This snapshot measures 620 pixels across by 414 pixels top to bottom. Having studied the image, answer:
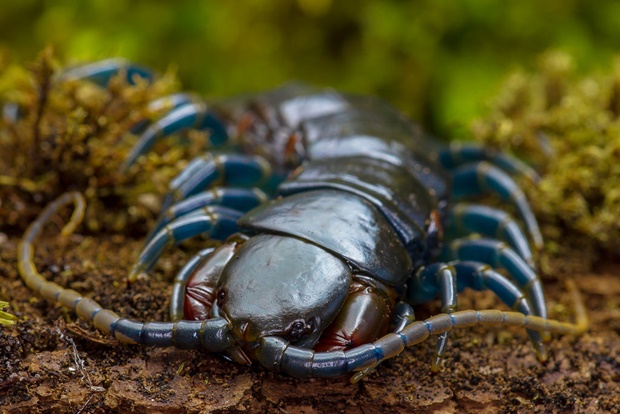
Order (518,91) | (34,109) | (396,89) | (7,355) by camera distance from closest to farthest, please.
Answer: (7,355), (34,109), (518,91), (396,89)

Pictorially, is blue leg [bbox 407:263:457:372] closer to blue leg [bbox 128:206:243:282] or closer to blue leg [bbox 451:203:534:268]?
blue leg [bbox 451:203:534:268]

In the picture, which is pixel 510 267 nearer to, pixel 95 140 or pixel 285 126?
pixel 285 126

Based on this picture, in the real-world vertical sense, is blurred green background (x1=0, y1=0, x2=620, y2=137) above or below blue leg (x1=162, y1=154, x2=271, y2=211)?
above

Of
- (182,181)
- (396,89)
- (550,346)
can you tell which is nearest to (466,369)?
(550,346)

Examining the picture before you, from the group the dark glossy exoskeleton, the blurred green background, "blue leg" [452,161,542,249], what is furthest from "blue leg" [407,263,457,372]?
the blurred green background

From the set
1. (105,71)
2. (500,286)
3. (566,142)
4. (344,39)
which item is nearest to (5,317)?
(500,286)

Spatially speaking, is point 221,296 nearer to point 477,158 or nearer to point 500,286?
point 500,286

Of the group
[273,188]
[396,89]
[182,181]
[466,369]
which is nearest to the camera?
[466,369]
